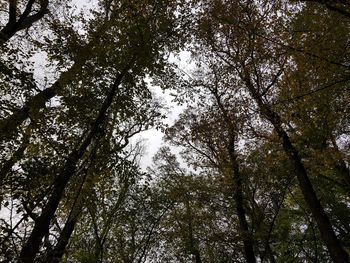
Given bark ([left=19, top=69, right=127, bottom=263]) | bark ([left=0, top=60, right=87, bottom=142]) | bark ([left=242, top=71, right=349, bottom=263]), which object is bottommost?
bark ([left=19, top=69, right=127, bottom=263])

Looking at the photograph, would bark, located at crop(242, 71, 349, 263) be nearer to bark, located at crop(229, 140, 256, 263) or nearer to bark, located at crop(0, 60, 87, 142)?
bark, located at crop(229, 140, 256, 263)

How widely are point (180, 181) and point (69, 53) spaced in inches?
453

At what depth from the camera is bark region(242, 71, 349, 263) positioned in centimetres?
797

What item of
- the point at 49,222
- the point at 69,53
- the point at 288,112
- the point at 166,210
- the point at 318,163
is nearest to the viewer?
the point at 49,222

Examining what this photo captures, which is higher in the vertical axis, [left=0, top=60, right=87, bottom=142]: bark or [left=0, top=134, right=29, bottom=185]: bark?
[left=0, top=60, right=87, bottom=142]: bark

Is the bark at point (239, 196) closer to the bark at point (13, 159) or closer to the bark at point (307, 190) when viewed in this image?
the bark at point (307, 190)

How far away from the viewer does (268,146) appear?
11125mm

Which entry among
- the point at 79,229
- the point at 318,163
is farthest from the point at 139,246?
the point at 318,163

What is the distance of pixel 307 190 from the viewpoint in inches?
355

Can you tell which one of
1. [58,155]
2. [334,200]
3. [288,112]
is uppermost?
[334,200]

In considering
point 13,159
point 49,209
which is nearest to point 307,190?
point 49,209

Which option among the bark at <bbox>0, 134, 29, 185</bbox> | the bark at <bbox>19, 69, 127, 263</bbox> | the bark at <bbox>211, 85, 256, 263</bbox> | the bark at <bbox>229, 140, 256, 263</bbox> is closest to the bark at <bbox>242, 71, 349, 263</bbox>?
the bark at <bbox>211, 85, 256, 263</bbox>

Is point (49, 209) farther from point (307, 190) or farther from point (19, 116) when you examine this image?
point (307, 190)

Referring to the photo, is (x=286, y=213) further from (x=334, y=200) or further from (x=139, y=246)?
(x=139, y=246)
